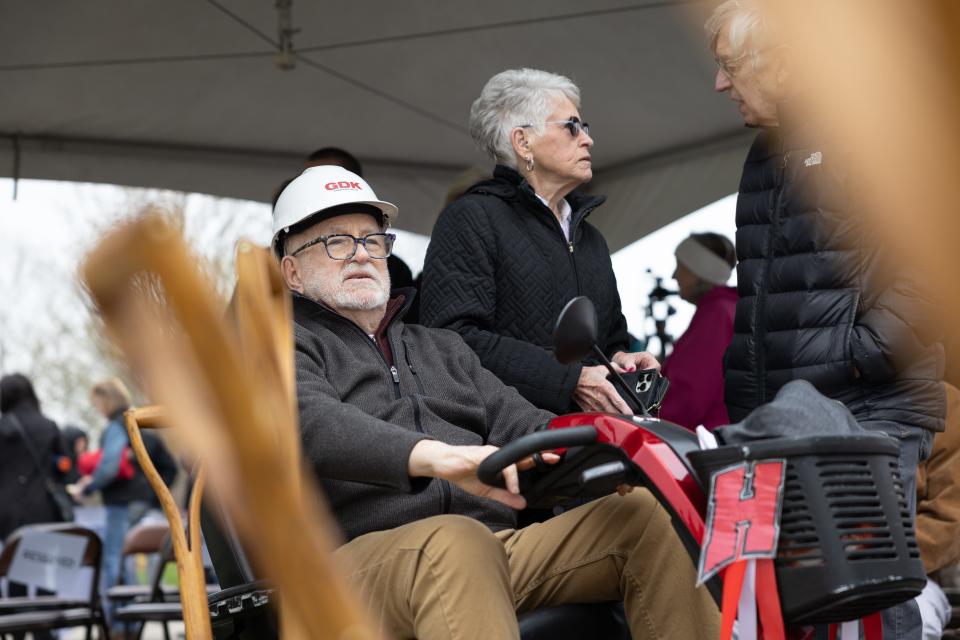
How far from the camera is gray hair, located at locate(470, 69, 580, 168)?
3047 millimetres

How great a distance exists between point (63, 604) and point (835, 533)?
4.66 m

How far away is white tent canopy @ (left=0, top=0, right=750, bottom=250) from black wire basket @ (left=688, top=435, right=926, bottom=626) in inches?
128

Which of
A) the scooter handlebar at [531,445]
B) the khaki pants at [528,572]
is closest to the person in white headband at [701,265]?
the khaki pants at [528,572]

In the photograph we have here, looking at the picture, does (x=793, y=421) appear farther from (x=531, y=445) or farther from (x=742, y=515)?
(x=531, y=445)

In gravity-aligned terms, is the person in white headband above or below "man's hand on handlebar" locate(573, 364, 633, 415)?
above

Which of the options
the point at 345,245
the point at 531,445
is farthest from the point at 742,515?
the point at 345,245

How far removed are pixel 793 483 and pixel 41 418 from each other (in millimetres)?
6669

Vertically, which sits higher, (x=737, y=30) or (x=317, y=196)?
(x=737, y=30)

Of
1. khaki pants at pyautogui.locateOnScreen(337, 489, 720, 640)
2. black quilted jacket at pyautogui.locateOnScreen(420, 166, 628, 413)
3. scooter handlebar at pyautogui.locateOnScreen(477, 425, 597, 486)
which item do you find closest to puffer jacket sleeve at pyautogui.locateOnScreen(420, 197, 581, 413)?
black quilted jacket at pyautogui.locateOnScreen(420, 166, 628, 413)

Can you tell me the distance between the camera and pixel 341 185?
2527 millimetres

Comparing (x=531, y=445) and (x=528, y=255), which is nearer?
(x=531, y=445)

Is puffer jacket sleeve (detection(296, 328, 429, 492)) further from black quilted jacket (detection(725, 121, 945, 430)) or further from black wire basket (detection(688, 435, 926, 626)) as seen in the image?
black quilted jacket (detection(725, 121, 945, 430))

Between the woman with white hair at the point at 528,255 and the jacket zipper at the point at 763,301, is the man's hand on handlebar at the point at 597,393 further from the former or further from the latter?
the jacket zipper at the point at 763,301

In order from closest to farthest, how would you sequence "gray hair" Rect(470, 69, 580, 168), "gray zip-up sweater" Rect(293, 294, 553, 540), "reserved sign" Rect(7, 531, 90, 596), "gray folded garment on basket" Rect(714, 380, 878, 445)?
"gray folded garment on basket" Rect(714, 380, 878, 445), "gray zip-up sweater" Rect(293, 294, 553, 540), "gray hair" Rect(470, 69, 580, 168), "reserved sign" Rect(7, 531, 90, 596)
